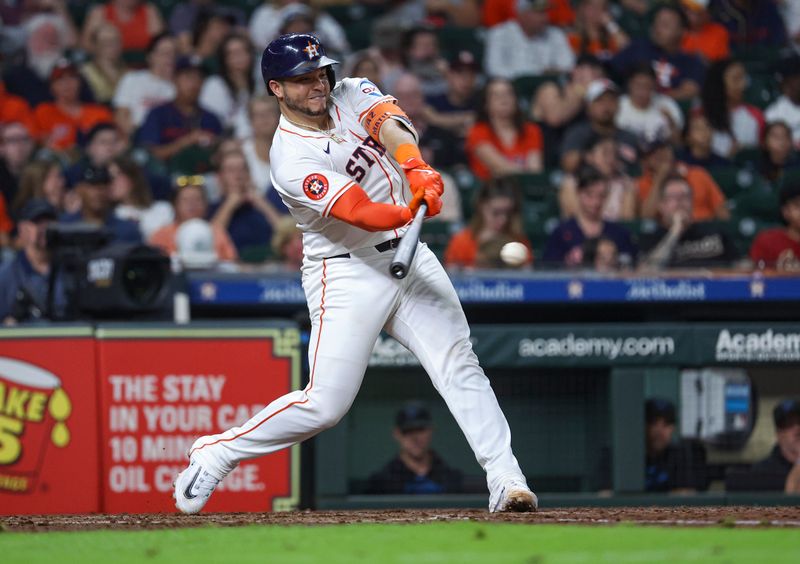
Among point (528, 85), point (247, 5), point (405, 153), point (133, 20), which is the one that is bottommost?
point (405, 153)

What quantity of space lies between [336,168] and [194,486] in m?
1.35

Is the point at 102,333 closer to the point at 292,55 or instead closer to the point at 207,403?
the point at 207,403

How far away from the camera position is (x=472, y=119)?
1042cm

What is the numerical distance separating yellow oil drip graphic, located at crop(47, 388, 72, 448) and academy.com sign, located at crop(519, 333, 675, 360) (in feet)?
7.90

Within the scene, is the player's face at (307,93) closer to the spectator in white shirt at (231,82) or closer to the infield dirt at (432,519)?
the infield dirt at (432,519)

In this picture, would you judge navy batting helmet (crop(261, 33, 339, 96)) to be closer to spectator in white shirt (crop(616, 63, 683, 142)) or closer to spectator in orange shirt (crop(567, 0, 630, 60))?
spectator in white shirt (crop(616, 63, 683, 142))

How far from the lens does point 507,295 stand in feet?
25.6

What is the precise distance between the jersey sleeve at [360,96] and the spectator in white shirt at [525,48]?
5.64 metres

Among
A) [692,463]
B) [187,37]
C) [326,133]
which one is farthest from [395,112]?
[187,37]

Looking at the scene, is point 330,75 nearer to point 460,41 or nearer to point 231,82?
point 231,82

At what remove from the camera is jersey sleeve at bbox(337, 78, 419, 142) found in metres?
5.38

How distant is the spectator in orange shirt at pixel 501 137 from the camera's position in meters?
10.0

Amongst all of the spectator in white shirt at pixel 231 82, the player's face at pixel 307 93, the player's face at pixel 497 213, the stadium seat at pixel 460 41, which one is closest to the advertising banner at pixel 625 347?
the player's face at pixel 497 213

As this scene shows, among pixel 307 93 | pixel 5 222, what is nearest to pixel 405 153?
pixel 307 93
